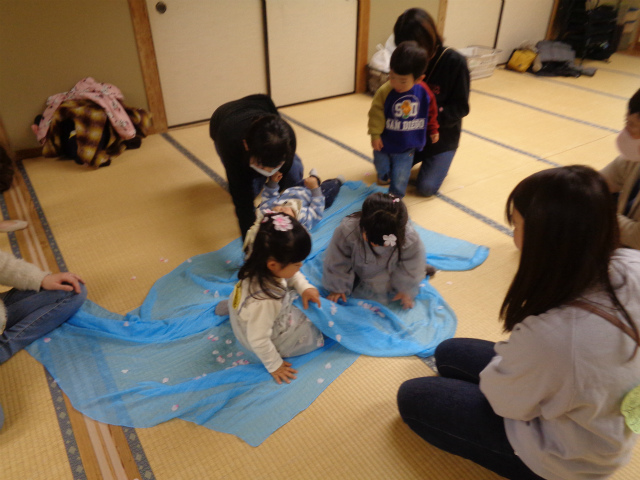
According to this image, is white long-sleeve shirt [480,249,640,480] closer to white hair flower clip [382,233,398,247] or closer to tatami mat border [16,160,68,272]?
white hair flower clip [382,233,398,247]

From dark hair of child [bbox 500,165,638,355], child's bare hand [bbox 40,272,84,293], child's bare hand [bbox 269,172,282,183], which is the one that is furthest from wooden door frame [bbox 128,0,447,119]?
dark hair of child [bbox 500,165,638,355]

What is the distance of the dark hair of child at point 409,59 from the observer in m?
2.14

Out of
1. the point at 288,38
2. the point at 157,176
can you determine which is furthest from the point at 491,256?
the point at 288,38

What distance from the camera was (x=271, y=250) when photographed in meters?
1.32

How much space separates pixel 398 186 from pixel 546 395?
174cm

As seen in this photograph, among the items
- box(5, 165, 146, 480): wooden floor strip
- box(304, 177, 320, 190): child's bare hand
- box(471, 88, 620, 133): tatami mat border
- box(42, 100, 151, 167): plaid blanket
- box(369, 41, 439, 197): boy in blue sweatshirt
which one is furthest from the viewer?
box(471, 88, 620, 133): tatami mat border

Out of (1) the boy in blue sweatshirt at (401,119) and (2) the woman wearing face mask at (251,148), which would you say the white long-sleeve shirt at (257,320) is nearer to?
(2) the woman wearing face mask at (251,148)

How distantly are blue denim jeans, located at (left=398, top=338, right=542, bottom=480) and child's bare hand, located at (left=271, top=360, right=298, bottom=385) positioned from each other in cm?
38

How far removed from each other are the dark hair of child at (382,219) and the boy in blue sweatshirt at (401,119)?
919 mm

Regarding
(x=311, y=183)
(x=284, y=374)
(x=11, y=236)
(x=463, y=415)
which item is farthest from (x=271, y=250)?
(x=11, y=236)

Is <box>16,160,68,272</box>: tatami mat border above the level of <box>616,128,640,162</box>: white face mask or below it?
below

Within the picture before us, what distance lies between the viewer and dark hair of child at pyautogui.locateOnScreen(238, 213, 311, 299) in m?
1.31

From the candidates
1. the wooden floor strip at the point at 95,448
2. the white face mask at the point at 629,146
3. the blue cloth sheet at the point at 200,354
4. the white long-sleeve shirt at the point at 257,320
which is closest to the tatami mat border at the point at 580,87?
the white face mask at the point at 629,146

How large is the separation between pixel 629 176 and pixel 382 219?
1002 millimetres
